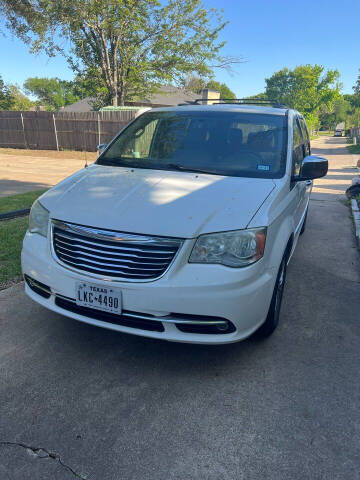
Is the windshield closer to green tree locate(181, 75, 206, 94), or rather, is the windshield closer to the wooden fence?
the wooden fence

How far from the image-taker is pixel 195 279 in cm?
224

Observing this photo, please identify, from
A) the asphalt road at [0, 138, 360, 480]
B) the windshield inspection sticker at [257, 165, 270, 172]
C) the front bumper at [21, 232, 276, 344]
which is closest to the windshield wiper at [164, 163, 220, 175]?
the windshield inspection sticker at [257, 165, 270, 172]

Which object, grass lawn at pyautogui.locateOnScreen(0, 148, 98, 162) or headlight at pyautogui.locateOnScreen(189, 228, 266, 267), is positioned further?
grass lawn at pyautogui.locateOnScreen(0, 148, 98, 162)

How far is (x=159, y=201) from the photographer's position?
8.60 ft

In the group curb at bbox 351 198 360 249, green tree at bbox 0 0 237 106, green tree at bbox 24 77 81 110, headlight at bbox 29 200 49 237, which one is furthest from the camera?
green tree at bbox 24 77 81 110

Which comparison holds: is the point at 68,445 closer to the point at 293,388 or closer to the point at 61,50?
the point at 293,388

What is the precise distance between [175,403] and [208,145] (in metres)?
2.32

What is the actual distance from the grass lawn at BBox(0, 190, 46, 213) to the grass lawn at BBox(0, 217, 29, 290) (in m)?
0.75

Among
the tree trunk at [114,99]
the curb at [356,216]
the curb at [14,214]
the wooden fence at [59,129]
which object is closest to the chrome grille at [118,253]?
the curb at [14,214]

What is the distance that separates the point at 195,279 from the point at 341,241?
4514 millimetres

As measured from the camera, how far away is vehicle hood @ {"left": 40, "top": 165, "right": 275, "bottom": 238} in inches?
93.5

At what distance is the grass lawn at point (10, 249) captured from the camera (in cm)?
398

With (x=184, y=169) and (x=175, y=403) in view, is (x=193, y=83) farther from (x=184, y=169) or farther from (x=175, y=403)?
(x=175, y=403)

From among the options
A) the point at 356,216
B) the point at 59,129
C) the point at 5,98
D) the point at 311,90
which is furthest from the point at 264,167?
the point at 311,90
